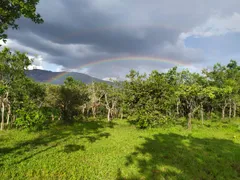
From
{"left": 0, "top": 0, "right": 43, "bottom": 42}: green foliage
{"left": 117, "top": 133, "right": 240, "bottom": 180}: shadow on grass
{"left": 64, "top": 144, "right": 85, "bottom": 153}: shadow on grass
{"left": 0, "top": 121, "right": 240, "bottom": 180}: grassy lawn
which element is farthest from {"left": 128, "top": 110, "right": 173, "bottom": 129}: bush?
{"left": 0, "top": 0, "right": 43, "bottom": 42}: green foliage

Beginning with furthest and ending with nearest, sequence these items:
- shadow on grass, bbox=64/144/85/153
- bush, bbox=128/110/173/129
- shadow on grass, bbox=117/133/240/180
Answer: bush, bbox=128/110/173/129 → shadow on grass, bbox=64/144/85/153 → shadow on grass, bbox=117/133/240/180

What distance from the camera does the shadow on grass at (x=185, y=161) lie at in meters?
11.6

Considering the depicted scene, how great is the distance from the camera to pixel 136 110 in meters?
30.2

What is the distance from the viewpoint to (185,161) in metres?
13.7

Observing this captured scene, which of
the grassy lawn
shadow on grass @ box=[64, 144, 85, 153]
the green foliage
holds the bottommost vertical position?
shadow on grass @ box=[64, 144, 85, 153]

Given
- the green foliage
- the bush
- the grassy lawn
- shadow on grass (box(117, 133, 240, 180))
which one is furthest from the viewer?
the bush

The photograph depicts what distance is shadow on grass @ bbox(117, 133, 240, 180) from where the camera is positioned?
11.6m

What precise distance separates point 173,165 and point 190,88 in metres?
19.0

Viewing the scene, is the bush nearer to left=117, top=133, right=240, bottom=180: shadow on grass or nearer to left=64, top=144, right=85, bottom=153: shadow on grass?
left=117, top=133, right=240, bottom=180: shadow on grass

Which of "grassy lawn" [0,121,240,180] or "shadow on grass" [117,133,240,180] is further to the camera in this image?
"shadow on grass" [117,133,240,180]

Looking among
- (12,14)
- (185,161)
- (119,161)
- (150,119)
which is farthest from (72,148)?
(150,119)

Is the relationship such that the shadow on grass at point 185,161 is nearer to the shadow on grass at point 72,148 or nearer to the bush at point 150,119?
the shadow on grass at point 72,148

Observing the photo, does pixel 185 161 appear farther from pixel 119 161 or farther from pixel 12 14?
pixel 12 14

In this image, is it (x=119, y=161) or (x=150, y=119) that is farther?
(x=150, y=119)
